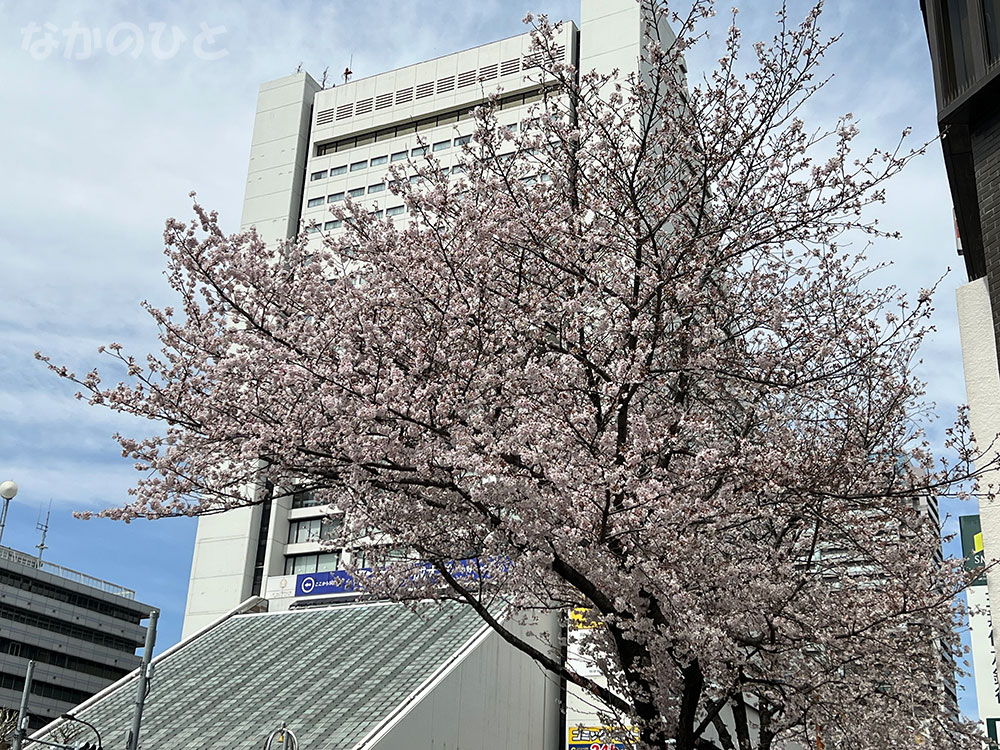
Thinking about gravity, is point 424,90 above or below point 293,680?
above

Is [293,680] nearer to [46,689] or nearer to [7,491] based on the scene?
[7,491]

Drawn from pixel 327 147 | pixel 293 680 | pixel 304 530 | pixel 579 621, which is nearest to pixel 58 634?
pixel 304 530

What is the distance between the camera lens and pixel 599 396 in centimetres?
1088

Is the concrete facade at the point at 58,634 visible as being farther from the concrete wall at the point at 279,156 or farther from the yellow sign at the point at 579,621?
the yellow sign at the point at 579,621

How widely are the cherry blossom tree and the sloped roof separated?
9.41m

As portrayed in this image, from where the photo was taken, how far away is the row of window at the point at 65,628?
73.4 meters

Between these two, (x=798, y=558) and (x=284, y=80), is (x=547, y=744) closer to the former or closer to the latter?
(x=798, y=558)

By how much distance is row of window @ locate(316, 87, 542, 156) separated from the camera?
47.4m

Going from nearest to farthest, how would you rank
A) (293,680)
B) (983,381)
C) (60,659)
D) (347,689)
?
(983,381) < (347,689) < (293,680) < (60,659)

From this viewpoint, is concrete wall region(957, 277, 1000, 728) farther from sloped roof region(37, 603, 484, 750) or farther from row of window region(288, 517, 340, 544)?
row of window region(288, 517, 340, 544)

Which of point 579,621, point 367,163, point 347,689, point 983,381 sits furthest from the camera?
point 367,163

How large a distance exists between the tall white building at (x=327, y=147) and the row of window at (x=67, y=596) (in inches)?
1415

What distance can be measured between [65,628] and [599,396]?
262ft

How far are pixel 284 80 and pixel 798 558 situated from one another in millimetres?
A: 50610
